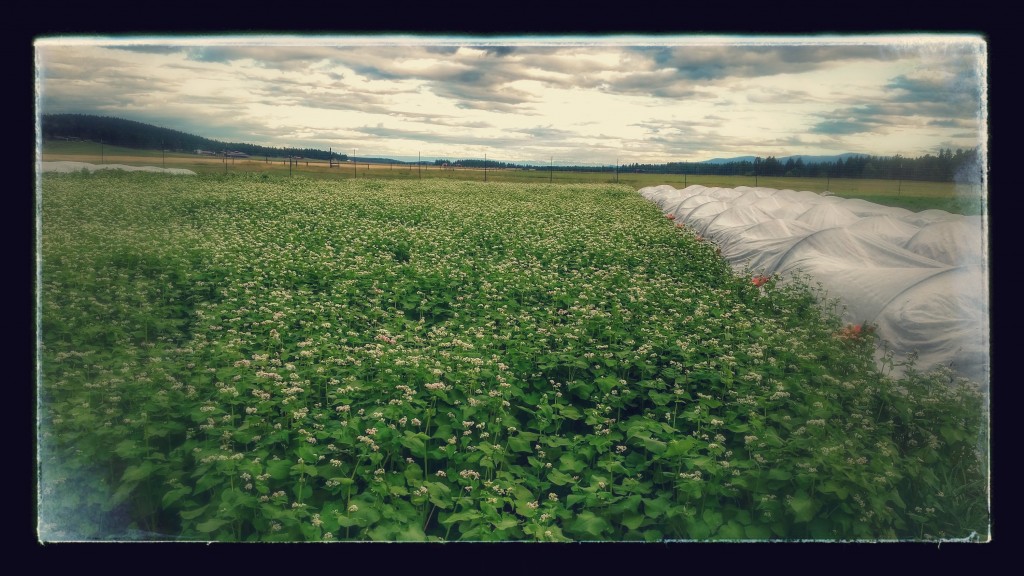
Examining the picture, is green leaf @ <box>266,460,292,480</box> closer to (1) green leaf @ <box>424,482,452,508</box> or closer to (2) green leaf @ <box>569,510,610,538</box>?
(1) green leaf @ <box>424,482,452,508</box>

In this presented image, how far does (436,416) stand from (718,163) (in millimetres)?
3029

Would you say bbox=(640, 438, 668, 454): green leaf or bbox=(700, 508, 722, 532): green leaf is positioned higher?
bbox=(640, 438, 668, 454): green leaf

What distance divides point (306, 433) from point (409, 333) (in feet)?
6.97

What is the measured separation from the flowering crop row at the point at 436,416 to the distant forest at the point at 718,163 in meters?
0.38

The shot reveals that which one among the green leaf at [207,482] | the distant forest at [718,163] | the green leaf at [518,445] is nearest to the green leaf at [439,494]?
the green leaf at [518,445]

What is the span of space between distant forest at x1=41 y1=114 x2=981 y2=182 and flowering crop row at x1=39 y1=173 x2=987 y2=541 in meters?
0.38

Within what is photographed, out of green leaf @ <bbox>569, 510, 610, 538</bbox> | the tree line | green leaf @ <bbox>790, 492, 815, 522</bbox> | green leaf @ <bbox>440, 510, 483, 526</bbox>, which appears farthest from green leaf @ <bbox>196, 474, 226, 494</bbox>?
the tree line

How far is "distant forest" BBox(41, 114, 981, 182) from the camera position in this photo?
A: 12.9 ft

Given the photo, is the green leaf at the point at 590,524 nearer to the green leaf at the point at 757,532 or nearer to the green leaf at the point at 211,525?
the green leaf at the point at 757,532

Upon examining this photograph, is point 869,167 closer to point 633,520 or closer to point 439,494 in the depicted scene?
point 633,520

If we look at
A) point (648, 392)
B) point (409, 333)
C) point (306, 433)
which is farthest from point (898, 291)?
point (306, 433)

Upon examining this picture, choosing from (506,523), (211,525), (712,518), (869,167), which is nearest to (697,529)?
(712,518)

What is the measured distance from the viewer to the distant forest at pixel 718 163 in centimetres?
393

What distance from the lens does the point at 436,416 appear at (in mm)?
4340
